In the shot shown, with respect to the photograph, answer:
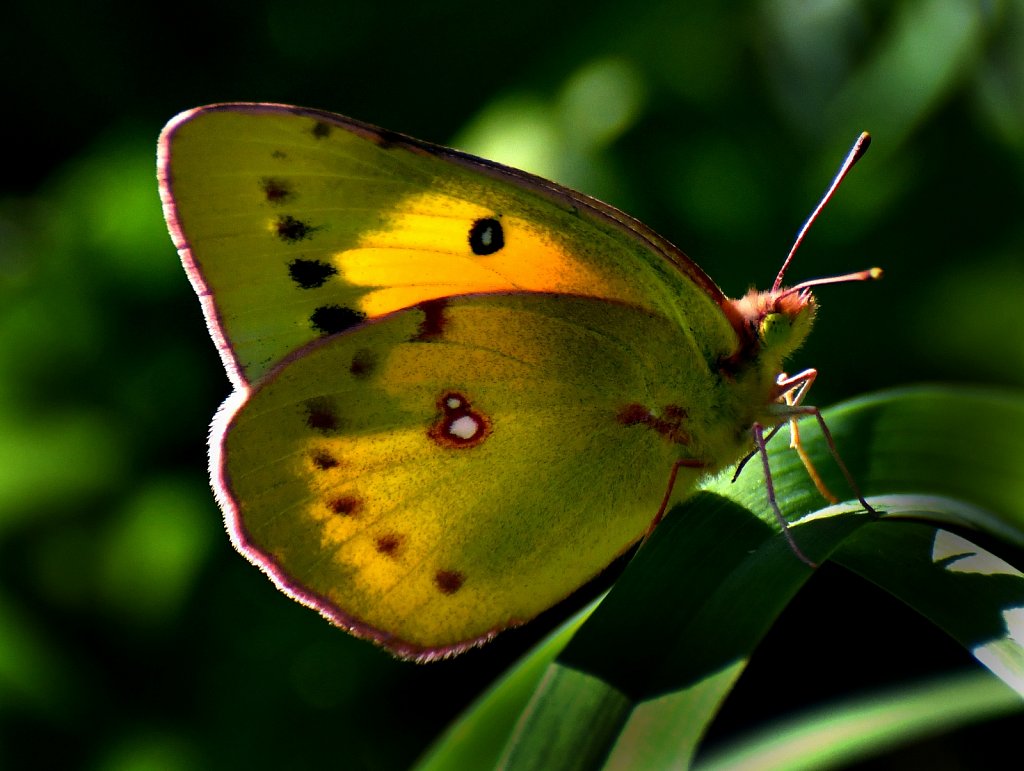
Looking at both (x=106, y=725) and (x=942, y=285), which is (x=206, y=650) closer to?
(x=106, y=725)

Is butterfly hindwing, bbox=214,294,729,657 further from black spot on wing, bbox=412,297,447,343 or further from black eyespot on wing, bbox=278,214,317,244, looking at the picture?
black eyespot on wing, bbox=278,214,317,244

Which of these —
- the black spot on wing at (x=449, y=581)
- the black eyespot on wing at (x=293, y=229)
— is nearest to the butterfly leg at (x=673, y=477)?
the black spot on wing at (x=449, y=581)

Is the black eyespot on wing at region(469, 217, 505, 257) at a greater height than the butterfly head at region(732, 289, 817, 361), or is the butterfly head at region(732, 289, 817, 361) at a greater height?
the black eyespot on wing at region(469, 217, 505, 257)

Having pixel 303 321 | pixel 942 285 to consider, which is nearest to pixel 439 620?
pixel 303 321

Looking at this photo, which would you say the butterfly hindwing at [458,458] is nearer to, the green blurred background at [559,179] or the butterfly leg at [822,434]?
the butterfly leg at [822,434]

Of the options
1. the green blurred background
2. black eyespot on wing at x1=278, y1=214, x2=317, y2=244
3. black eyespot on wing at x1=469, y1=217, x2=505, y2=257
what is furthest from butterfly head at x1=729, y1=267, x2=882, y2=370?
the green blurred background
